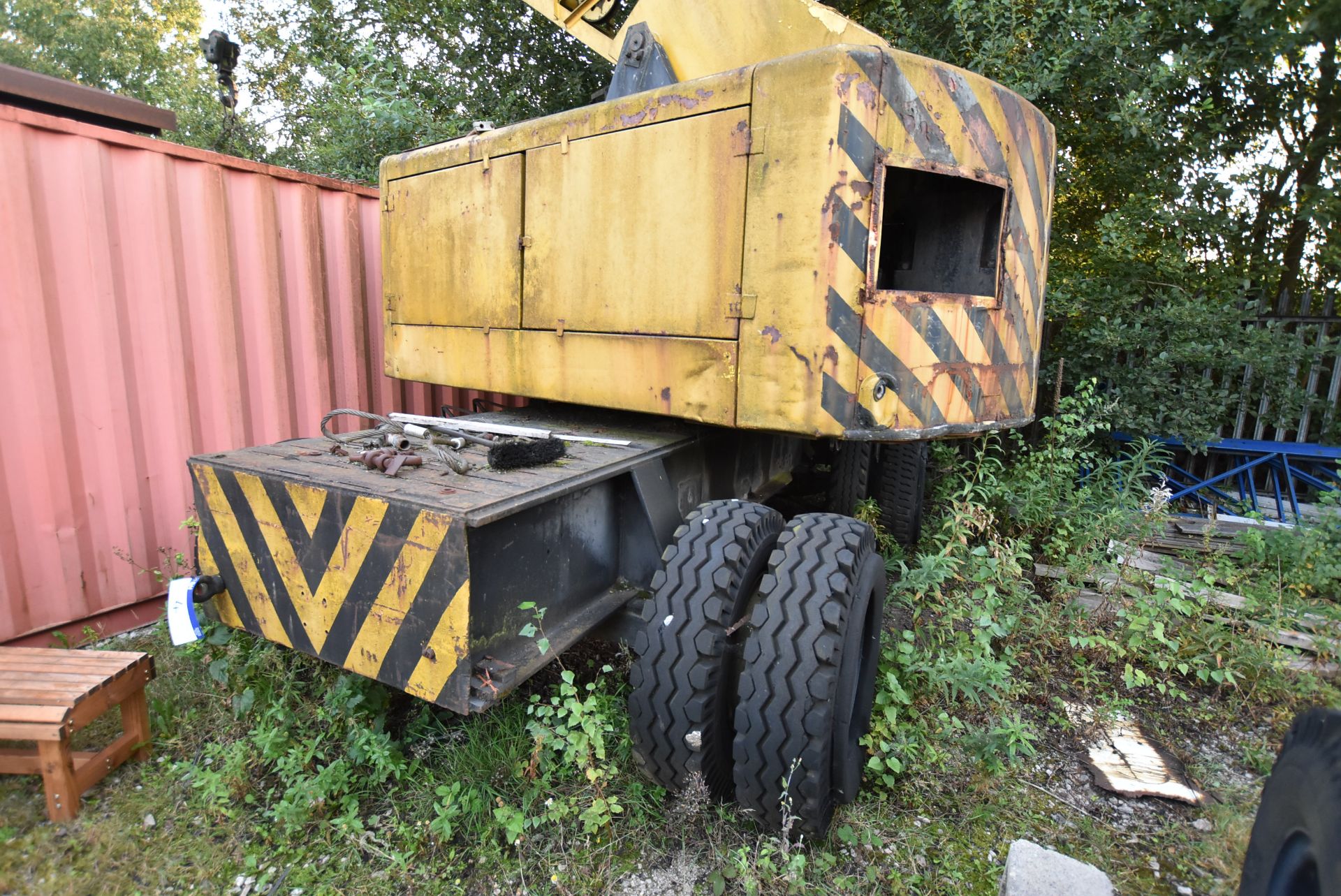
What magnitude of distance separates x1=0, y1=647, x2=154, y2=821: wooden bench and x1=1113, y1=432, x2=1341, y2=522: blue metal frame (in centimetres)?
658

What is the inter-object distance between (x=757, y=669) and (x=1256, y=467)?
6193 millimetres

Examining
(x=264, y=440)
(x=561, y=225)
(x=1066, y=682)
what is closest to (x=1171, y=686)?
(x=1066, y=682)

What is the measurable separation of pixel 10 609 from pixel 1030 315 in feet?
15.5

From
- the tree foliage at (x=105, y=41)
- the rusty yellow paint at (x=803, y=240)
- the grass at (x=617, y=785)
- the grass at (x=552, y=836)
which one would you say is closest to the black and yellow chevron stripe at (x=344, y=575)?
the grass at (x=617, y=785)

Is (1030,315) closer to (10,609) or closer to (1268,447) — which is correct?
(1268,447)

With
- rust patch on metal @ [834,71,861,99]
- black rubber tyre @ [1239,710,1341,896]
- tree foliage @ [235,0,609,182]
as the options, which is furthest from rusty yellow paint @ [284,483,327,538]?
tree foliage @ [235,0,609,182]

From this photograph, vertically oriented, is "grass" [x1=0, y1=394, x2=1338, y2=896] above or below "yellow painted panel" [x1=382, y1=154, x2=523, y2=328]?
below

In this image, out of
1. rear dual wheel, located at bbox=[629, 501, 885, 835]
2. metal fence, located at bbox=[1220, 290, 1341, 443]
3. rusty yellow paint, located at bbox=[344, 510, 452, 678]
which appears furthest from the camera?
metal fence, located at bbox=[1220, 290, 1341, 443]

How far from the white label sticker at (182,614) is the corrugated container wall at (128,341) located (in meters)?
1.42

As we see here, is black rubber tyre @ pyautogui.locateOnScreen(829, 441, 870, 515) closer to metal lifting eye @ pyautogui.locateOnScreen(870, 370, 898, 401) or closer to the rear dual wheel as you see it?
metal lifting eye @ pyautogui.locateOnScreen(870, 370, 898, 401)

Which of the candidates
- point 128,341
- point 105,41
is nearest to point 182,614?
point 128,341

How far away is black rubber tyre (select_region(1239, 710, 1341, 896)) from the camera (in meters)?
1.21

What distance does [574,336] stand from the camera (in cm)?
289

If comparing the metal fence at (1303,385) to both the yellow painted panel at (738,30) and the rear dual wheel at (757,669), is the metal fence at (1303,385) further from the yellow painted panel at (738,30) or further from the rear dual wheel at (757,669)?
the rear dual wheel at (757,669)
